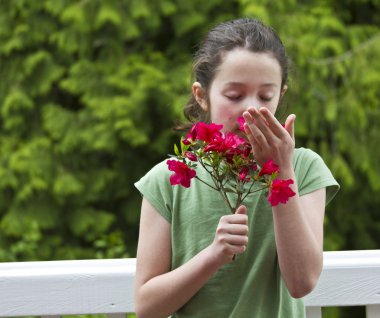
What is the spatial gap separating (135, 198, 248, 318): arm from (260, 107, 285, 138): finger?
166 mm

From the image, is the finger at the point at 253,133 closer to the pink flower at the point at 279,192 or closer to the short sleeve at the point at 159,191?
the pink flower at the point at 279,192

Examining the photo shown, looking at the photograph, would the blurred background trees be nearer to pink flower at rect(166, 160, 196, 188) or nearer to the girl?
the girl

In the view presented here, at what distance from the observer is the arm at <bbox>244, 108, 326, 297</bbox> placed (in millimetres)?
1541

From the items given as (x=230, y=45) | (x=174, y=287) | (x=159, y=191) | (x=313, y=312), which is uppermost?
(x=230, y=45)

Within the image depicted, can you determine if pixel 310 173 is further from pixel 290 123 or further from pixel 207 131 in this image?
pixel 207 131

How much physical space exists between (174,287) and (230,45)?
0.57m

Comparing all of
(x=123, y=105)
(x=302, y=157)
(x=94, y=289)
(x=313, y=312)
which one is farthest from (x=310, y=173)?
(x=123, y=105)

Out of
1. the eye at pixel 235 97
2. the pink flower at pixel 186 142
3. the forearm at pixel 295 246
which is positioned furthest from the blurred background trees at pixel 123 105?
the pink flower at pixel 186 142

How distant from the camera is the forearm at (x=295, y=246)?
1.62 meters

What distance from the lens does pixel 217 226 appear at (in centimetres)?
174

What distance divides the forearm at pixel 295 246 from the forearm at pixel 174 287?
15cm

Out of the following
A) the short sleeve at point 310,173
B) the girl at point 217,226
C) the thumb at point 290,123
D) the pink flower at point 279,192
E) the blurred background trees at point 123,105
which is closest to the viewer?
the pink flower at point 279,192

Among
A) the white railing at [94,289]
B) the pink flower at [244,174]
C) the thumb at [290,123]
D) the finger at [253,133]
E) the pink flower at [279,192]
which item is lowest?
the white railing at [94,289]

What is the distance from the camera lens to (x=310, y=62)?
19.3ft
